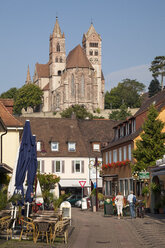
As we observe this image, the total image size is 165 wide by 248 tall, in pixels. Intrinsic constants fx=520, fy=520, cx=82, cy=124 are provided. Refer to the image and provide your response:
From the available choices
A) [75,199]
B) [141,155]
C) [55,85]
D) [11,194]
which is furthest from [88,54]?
[11,194]

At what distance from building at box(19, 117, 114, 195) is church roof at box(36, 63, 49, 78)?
111m

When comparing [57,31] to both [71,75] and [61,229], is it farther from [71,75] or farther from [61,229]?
[61,229]

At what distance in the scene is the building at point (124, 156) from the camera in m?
42.2

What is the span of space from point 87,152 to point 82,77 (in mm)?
92540

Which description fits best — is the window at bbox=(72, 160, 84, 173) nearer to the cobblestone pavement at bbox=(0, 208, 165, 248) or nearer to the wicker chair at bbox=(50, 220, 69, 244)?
the cobblestone pavement at bbox=(0, 208, 165, 248)

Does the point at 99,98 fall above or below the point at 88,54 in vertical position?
below

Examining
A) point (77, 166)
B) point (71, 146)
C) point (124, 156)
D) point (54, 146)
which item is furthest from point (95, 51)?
point (124, 156)

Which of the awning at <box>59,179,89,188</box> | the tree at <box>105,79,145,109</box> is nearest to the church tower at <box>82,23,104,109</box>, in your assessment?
the tree at <box>105,79,145,109</box>

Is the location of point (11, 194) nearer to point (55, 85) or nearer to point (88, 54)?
point (55, 85)

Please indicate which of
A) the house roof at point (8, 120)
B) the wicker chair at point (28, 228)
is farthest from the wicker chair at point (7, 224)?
the house roof at point (8, 120)

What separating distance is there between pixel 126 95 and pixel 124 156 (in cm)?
11372

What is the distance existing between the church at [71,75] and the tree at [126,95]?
355 centimetres

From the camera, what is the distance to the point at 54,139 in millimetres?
64812

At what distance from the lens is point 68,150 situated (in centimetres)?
6438
